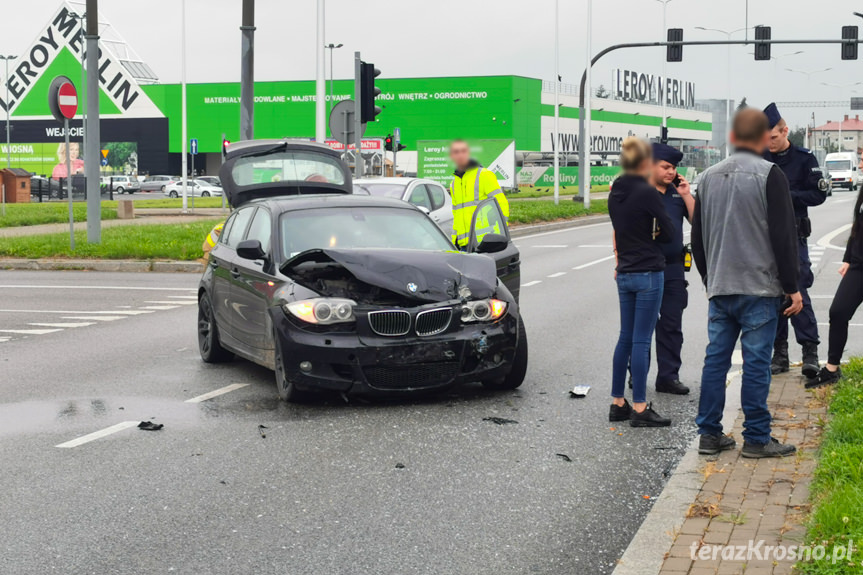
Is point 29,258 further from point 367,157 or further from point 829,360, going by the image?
point 367,157

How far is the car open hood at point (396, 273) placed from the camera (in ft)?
26.6

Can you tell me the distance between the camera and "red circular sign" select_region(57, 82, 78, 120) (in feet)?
70.3

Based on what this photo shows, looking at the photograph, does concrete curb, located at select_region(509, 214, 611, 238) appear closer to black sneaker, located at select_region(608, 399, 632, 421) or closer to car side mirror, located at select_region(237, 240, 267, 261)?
car side mirror, located at select_region(237, 240, 267, 261)

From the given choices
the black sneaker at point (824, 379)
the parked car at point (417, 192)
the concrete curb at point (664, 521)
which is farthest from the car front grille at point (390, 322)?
the parked car at point (417, 192)

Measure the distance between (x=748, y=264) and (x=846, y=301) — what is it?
2281 mm

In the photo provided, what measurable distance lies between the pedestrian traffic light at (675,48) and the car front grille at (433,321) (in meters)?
32.3

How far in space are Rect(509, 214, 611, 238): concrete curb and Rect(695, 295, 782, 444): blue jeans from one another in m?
22.5

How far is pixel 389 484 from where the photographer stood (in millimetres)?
6199

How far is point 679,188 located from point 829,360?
165 cm

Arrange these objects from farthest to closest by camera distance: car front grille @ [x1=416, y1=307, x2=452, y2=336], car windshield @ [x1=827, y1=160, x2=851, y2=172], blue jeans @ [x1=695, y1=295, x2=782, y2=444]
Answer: car windshield @ [x1=827, y1=160, x2=851, y2=172] < car front grille @ [x1=416, y1=307, x2=452, y2=336] < blue jeans @ [x1=695, y1=295, x2=782, y2=444]

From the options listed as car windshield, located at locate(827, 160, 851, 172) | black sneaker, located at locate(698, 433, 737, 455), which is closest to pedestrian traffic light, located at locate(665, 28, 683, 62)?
black sneaker, located at locate(698, 433, 737, 455)

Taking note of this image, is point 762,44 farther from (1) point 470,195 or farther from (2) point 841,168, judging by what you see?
(2) point 841,168

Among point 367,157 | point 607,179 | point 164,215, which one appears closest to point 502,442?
point 164,215

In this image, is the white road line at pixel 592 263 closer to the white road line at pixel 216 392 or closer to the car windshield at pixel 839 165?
the white road line at pixel 216 392
